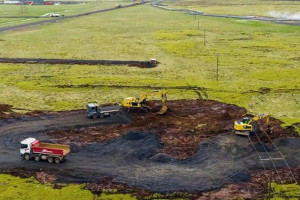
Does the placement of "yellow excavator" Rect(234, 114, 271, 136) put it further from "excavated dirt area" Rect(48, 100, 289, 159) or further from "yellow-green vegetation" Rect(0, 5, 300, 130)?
"yellow-green vegetation" Rect(0, 5, 300, 130)

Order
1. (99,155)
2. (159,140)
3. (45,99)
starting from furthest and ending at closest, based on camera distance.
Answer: (45,99) < (159,140) < (99,155)

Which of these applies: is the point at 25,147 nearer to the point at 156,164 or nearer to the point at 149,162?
the point at 149,162

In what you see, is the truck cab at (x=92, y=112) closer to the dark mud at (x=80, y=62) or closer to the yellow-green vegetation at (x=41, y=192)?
the yellow-green vegetation at (x=41, y=192)

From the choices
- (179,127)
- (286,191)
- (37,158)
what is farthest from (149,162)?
(286,191)

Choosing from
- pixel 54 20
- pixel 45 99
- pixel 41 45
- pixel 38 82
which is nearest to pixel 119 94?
pixel 45 99

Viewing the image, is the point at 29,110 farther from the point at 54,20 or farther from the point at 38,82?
the point at 54,20

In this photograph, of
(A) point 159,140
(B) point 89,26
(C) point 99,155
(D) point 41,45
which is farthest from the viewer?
(B) point 89,26

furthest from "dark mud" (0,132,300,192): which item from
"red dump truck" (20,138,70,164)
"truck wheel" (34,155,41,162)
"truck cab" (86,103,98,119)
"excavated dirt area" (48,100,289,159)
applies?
"truck cab" (86,103,98,119)
